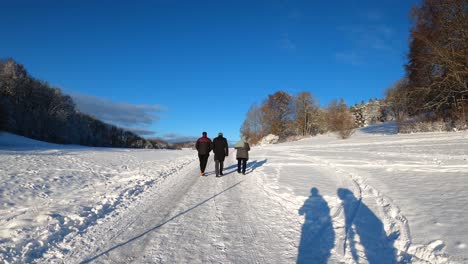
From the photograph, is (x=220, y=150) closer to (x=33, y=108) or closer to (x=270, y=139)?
(x=270, y=139)

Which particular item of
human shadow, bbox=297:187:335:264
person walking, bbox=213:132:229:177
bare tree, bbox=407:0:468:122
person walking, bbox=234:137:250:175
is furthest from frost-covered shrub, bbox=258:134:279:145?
human shadow, bbox=297:187:335:264

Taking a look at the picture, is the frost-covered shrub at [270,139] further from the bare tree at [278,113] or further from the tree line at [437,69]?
the tree line at [437,69]

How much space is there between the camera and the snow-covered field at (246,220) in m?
4.29

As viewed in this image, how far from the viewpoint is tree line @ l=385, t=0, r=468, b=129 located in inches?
781

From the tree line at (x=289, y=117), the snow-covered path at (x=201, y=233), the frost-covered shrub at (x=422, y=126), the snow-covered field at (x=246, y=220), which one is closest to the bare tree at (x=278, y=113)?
the tree line at (x=289, y=117)

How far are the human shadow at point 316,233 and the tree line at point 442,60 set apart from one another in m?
19.1

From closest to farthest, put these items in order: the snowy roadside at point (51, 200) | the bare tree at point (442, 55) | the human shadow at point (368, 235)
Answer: the human shadow at point (368, 235), the snowy roadside at point (51, 200), the bare tree at point (442, 55)

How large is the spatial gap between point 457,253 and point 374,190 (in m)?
4.04

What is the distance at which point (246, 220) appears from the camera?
19.5 ft

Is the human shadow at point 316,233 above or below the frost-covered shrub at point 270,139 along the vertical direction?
below

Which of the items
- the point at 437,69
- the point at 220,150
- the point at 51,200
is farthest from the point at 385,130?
the point at 51,200

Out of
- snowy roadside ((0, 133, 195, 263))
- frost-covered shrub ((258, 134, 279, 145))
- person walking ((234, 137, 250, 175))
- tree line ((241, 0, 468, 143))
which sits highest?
tree line ((241, 0, 468, 143))

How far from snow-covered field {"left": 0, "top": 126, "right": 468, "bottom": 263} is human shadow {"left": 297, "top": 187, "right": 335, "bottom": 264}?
18mm

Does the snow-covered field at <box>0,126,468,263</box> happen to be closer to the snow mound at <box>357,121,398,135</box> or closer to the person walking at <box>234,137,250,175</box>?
the person walking at <box>234,137,250,175</box>
